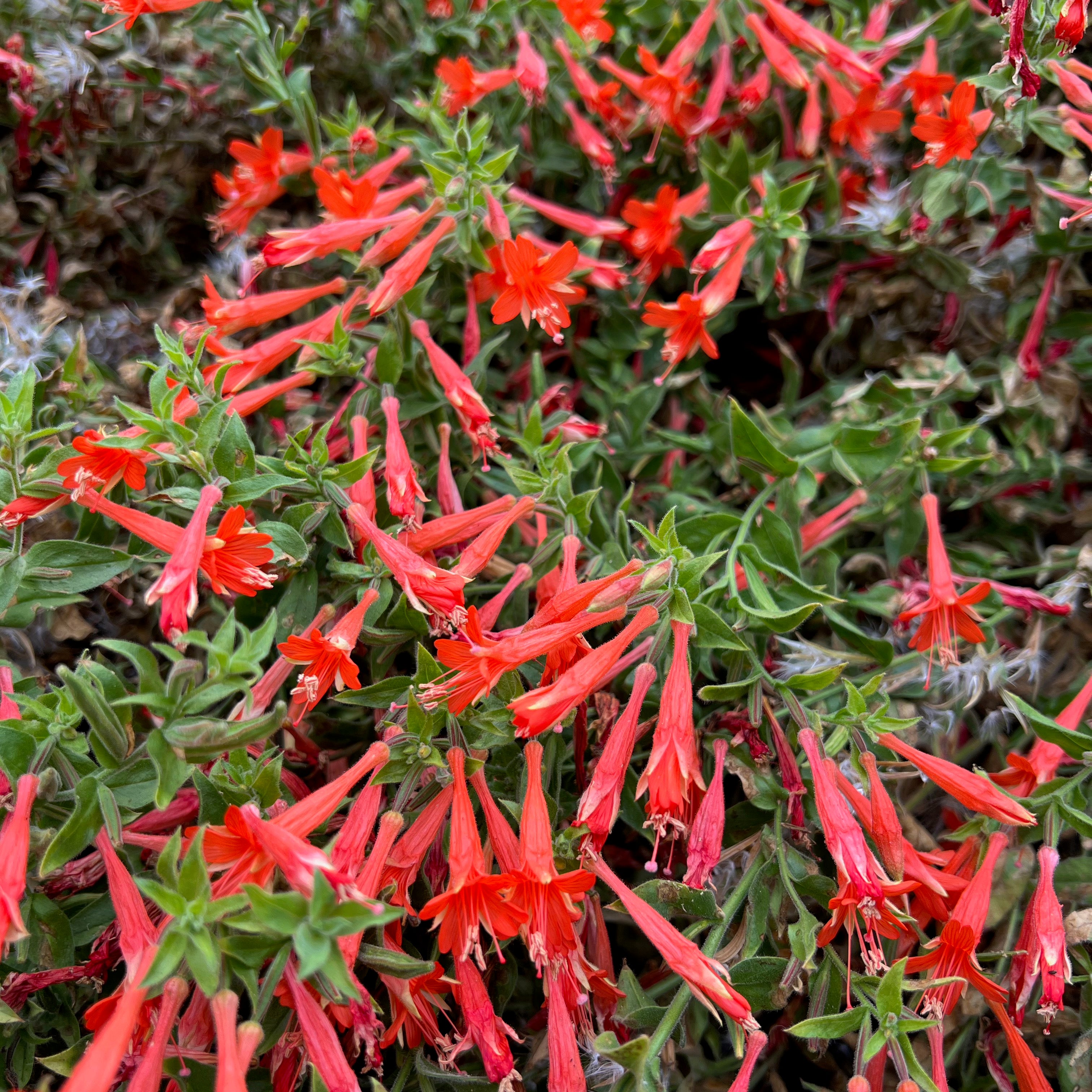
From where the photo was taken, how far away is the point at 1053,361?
87.1 inches

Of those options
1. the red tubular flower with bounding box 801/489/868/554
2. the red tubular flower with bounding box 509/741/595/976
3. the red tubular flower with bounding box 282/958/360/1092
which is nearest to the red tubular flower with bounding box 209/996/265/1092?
the red tubular flower with bounding box 282/958/360/1092

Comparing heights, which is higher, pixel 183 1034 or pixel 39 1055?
pixel 183 1034

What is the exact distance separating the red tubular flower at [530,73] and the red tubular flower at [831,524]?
1190 mm

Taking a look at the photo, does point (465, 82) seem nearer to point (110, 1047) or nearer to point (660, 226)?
point (660, 226)

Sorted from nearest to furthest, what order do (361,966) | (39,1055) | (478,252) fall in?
(361,966) → (39,1055) → (478,252)

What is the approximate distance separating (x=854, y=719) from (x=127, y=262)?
2179 millimetres

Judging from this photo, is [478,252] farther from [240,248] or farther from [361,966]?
[361,966]

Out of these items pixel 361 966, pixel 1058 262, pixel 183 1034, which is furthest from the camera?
pixel 1058 262

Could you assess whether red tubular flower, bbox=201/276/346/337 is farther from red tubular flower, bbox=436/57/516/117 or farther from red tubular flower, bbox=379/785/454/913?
red tubular flower, bbox=379/785/454/913

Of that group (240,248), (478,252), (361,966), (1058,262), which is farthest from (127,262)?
(1058,262)

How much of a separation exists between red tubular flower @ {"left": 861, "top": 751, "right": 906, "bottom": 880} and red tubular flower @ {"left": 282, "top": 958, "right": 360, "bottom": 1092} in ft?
2.91

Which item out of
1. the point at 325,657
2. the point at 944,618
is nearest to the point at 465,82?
the point at 325,657

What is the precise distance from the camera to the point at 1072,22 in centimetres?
159

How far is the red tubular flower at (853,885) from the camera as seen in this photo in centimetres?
137
